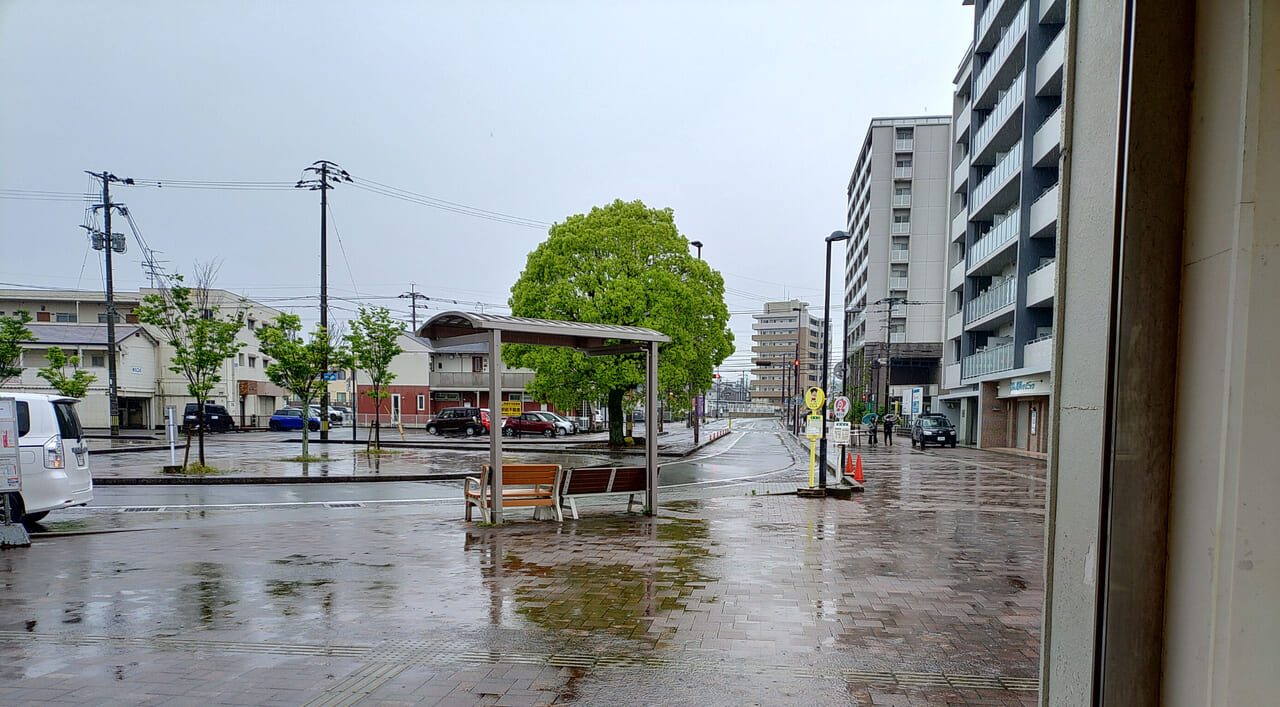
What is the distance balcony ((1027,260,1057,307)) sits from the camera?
1105 inches

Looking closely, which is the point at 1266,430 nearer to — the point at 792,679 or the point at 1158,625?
the point at 1158,625

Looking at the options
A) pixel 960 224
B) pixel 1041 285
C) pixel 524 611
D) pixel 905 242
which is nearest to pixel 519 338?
pixel 524 611

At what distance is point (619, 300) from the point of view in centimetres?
2786

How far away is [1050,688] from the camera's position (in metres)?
2.89

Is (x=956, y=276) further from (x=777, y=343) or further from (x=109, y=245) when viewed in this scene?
(x=777, y=343)

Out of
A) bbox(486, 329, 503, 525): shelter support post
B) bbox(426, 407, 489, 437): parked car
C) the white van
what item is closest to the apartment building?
bbox(426, 407, 489, 437): parked car

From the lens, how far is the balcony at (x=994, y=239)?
105ft

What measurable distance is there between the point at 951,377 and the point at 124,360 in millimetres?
50529

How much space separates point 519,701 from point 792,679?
1686 millimetres

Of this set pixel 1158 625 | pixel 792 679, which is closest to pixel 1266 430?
pixel 1158 625

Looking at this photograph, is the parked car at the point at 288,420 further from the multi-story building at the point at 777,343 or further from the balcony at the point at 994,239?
the multi-story building at the point at 777,343

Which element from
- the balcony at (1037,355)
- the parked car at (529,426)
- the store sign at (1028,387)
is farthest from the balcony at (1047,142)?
the parked car at (529,426)

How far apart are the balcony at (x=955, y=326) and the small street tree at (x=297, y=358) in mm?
33256

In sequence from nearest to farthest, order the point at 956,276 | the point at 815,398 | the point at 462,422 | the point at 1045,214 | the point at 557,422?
the point at 815,398 < the point at 1045,214 < the point at 462,422 < the point at 557,422 < the point at 956,276
